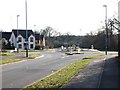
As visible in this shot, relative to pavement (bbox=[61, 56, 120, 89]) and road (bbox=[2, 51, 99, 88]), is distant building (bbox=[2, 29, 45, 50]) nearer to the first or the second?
road (bbox=[2, 51, 99, 88])

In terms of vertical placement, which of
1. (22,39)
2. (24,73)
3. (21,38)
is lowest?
(24,73)

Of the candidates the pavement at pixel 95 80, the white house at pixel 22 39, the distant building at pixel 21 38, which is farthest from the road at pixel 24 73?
the white house at pixel 22 39

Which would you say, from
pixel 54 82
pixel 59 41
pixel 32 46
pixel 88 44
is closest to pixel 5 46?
pixel 32 46

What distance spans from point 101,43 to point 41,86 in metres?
91.6

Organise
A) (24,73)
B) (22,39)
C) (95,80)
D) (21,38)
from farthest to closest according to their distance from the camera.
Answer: (21,38), (22,39), (24,73), (95,80)

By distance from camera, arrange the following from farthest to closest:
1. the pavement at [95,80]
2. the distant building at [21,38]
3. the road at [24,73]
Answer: the distant building at [21,38], the road at [24,73], the pavement at [95,80]

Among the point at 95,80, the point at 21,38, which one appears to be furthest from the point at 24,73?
the point at 21,38

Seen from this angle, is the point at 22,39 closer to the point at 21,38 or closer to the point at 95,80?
the point at 21,38

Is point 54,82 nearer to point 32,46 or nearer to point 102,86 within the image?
point 102,86

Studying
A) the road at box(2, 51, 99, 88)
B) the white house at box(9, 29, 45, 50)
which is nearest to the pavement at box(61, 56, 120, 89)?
the road at box(2, 51, 99, 88)

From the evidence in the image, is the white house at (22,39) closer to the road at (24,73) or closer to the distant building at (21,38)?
the distant building at (21,38)

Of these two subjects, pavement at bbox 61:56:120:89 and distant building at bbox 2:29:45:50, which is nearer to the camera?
pavement at bbox 61:56:120:89

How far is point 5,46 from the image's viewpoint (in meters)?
103

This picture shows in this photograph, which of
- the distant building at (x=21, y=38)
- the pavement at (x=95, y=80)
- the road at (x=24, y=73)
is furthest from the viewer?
the distant building at (x=21, y=38)
